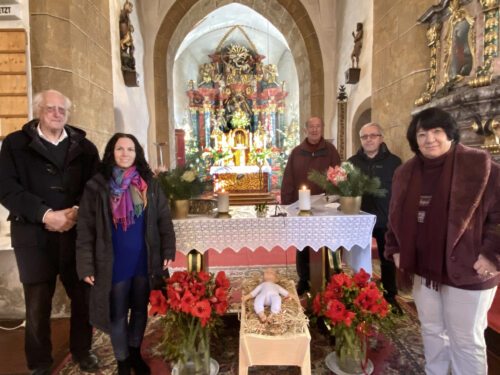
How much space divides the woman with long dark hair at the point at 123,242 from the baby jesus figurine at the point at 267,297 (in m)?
0.60

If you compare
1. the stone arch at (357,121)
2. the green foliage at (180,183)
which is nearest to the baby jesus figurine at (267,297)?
the green foliage at (180,183)

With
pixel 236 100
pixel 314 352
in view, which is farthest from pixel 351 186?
pixel 236 100

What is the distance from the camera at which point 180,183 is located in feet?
8.11

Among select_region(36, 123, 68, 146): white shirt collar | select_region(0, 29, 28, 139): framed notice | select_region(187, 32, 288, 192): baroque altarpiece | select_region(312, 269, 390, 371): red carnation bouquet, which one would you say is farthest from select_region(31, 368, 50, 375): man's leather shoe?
select_region(187, 32, 288, 192): baroque altarpiece

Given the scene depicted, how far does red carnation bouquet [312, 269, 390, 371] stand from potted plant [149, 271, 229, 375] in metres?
0.68

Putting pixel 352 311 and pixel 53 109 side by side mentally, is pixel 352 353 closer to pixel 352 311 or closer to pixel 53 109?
pixel 352 311

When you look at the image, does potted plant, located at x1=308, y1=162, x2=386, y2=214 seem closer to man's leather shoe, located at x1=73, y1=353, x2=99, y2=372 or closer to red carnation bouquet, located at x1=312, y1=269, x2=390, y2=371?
red carnation bouquet, located at x1=312, y1=269, x2=390, y2=371

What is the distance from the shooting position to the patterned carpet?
230 centimetres

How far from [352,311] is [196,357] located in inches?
40.3

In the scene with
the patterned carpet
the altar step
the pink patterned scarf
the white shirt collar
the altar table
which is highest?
the white shirt collar

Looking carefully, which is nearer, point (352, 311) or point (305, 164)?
point (352, 311)

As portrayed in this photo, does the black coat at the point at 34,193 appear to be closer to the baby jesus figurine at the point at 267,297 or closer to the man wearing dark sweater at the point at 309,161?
the baby jesus figurine at the point at 267,297

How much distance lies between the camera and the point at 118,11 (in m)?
5.75

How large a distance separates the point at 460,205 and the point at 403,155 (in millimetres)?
2782
